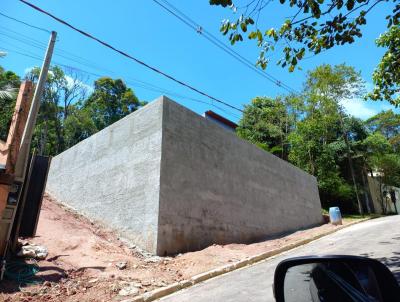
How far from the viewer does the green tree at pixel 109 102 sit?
131 ft

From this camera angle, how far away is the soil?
6.31 m

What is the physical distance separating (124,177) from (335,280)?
32.9 feet

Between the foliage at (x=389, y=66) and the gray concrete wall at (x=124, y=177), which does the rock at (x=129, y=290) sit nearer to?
the gray concrete wall at (x=124, y=177)

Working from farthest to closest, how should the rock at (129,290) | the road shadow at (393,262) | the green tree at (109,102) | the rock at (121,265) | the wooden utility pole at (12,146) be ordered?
1. the green tree at (109,102)
2. the rock at (121,265)
3. the wooden utility pole at (12,146)
4. the road shadow at (393,262)
5. the rock at (129,290)

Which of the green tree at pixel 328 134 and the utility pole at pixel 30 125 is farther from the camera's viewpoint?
the green tree at pixel 328 134

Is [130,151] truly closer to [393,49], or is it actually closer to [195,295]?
[195,295]

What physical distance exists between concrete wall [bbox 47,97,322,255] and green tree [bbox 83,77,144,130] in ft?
80.0

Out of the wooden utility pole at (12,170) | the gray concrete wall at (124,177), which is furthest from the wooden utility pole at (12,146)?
the gray concrete wall at (124,177)

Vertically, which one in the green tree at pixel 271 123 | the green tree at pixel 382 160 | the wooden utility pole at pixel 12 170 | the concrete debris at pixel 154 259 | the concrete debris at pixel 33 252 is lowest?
the concrete debris at pixel 154 259

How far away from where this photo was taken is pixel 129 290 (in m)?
6.63

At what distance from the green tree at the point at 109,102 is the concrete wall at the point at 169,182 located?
960 inches

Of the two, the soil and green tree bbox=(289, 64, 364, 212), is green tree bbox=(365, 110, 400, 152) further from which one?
the soil

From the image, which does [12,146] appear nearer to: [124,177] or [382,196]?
[124,177]

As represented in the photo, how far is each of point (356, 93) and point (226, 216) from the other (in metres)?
23.2
